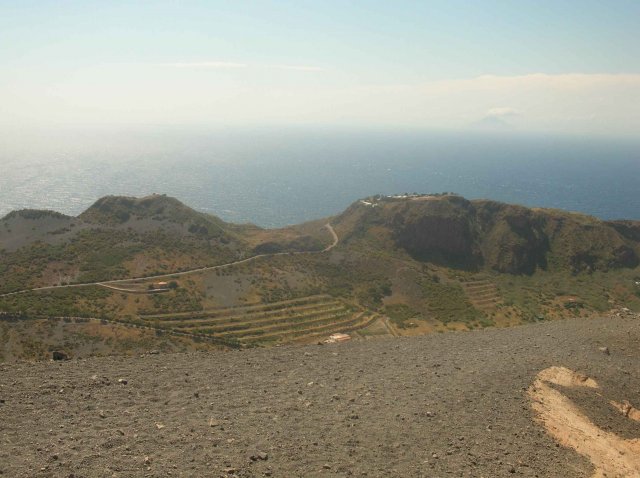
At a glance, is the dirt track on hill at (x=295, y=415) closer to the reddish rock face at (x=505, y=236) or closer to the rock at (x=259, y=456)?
the rock at (x=259, y=456)

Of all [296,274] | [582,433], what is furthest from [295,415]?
[296,274]

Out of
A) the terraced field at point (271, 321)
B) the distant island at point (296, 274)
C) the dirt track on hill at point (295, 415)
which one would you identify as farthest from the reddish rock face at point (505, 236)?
the dirt track on hill at point (295, 415)

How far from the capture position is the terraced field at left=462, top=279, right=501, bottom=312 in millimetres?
61441

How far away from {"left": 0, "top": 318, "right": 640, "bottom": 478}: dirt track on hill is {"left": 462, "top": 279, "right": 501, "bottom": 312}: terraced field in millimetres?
43637

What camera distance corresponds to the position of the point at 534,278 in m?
71.9

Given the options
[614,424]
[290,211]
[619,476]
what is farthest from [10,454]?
[290,211]

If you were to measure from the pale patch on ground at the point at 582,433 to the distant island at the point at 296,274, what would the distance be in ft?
108

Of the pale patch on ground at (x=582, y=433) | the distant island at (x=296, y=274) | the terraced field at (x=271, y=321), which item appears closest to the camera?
the pale patch on ground at (x=582, y=433)

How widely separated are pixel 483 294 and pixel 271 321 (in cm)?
3490

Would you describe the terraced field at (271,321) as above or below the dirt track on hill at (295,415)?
below

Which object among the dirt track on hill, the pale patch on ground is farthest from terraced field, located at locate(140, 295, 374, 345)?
the pale patch on ground

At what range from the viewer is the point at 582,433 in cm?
1323

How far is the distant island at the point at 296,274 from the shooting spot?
4491cm

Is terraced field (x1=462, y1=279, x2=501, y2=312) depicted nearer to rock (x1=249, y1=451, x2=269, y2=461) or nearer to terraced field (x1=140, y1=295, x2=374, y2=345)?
terraced field (x1=140, y1=295, x2=374, y2=345)
